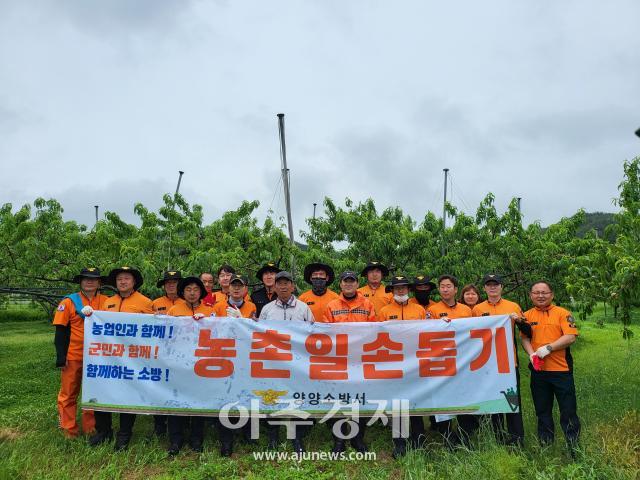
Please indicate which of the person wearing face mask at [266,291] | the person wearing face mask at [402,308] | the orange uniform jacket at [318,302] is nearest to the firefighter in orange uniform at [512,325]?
the person wearing face mask at [402,308]

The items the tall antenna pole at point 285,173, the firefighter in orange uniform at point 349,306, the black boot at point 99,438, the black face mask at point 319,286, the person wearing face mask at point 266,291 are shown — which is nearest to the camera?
the black boot at point 99,438

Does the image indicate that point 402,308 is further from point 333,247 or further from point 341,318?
point 333,247

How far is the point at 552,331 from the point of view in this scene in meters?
5.18

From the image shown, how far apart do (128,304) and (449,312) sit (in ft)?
13.2

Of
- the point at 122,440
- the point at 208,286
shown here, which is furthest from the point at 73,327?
the point at 208,286

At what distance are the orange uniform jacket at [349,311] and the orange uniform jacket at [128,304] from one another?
2321 mm

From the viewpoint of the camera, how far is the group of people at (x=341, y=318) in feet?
16.9

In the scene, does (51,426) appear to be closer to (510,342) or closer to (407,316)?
(407,316)

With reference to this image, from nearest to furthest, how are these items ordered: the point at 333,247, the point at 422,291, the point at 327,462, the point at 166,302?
the point at 327,462, the point at 422,291, the point at 166,302, the point at 333,247

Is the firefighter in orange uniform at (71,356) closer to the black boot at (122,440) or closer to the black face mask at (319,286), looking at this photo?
the black boot at (122,440)

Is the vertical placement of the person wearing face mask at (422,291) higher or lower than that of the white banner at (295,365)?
higher

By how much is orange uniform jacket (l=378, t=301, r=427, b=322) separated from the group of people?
1 cm

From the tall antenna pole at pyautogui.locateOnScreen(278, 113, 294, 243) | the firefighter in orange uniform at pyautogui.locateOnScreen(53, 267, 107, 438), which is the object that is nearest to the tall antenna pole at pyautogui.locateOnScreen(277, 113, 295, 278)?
the tall antenna pole at pyautogui.locateOnScreen(278, 113, 294, 243)

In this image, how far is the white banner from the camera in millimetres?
5387
